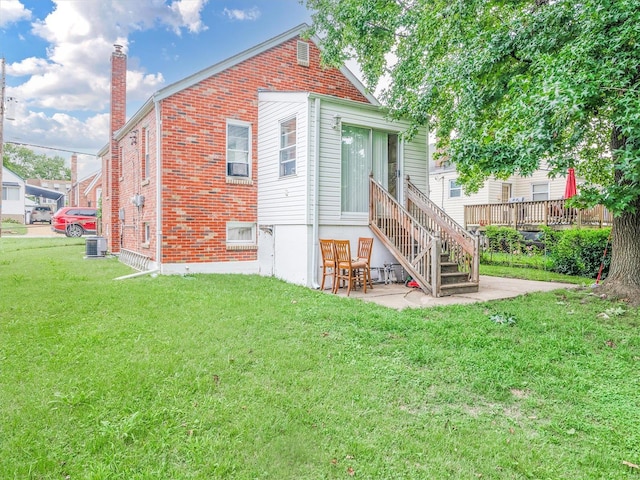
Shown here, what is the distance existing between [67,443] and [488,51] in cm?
791

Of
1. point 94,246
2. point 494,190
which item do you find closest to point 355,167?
point 94,246

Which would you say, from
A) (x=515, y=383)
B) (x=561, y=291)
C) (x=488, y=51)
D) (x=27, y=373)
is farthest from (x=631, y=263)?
(x=27, y=373)

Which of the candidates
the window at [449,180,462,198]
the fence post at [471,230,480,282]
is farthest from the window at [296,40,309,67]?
the window at [449,180,462,198]

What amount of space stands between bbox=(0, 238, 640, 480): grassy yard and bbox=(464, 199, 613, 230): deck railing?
10.5 meters

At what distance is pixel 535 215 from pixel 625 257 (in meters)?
10.1

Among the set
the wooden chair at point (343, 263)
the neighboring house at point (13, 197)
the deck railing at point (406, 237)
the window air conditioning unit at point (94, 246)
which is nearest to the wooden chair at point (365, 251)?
the wooden chair at point (343, 263)

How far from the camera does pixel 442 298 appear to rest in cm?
711

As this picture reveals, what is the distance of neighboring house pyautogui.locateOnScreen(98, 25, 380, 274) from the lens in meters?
9.14

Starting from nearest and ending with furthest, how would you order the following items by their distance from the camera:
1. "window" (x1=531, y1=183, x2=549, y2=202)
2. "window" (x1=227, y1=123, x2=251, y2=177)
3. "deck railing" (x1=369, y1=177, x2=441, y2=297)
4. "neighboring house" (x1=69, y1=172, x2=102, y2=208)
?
"deck railing" (x1=369, y1=177, x2=441, y2=297), "window" (x1=227, y1=123, x2=251, y2=177), "window" (x1=531, y1=183, x2=549, y2=202), "neighboring house" (x1=69, y1=172, x2=102, y2=208)

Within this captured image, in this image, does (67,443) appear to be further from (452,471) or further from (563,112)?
(563,112)

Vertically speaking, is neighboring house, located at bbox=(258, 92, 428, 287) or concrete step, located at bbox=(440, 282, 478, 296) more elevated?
neighboring house, located at bbox=(258, 92, 428, 287)

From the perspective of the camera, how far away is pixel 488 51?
267 inches

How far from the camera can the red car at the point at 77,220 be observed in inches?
965

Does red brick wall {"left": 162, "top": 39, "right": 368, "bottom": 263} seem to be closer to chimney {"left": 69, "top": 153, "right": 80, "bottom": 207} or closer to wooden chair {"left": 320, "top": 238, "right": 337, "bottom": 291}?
wooden chair {"left": 320, "top": 238, "right": 337, "bottom": 291}
